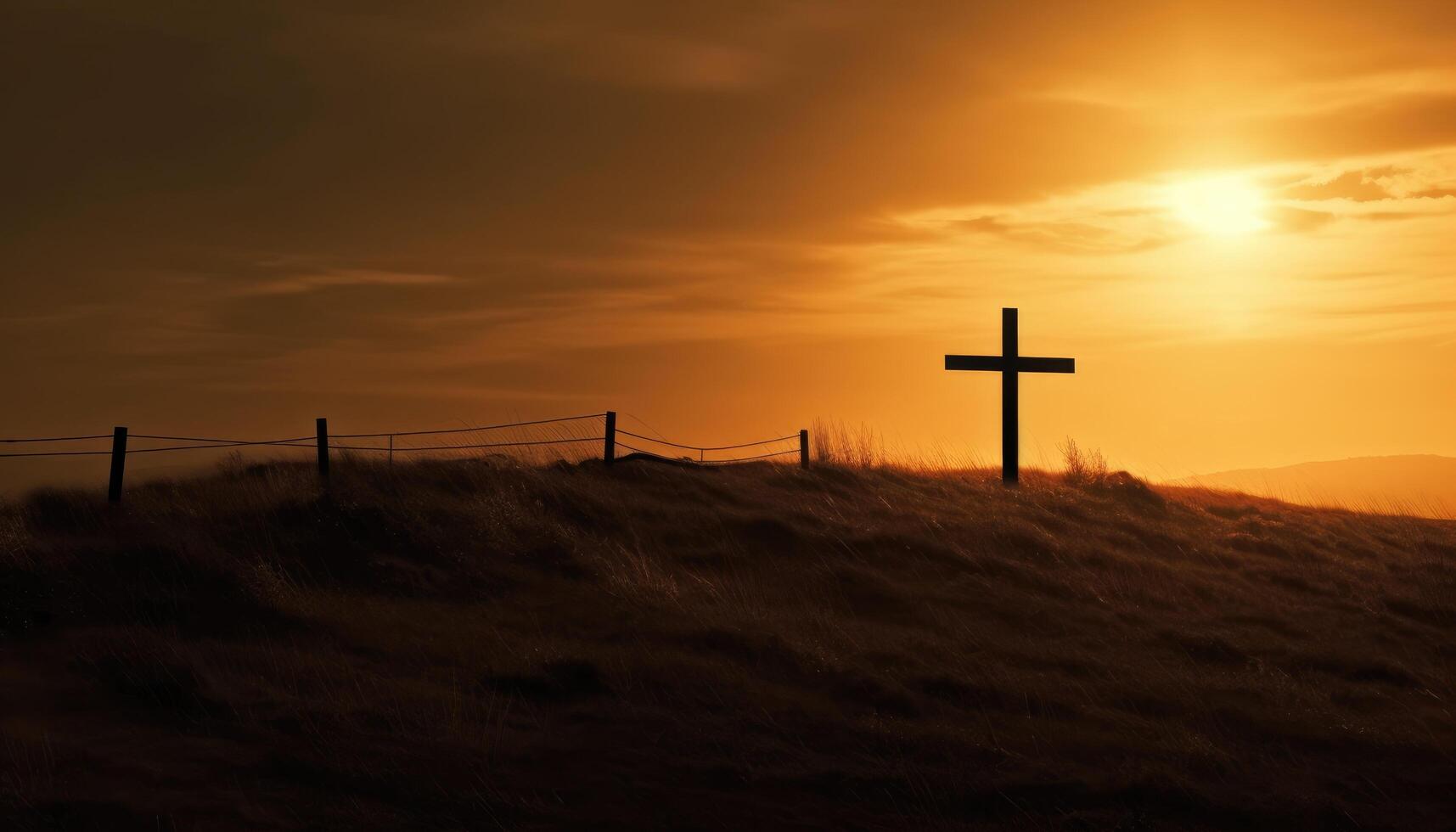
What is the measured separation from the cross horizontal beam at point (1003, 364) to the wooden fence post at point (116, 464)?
15291 millimetres

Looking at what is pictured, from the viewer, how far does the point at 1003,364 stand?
24859mm

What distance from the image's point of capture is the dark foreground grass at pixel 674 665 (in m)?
8.35

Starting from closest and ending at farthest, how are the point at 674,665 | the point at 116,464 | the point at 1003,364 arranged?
the point at 674,665
the point at 116,464
the point at 1003,364

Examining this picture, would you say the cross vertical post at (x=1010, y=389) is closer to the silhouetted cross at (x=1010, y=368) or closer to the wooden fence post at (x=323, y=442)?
the silhouetted cross at (x=1010, y=368)

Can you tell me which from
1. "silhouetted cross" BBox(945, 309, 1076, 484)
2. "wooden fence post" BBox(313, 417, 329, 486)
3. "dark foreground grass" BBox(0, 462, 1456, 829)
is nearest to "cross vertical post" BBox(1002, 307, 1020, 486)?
"silhouetted cross" BBox(945, 309, 1076, 484)

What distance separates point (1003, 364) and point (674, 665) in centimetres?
1584

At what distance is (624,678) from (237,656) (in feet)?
12.1

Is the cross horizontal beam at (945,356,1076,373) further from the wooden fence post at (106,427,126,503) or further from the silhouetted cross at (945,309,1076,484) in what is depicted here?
the wooden fence post at (106,427,126,503)

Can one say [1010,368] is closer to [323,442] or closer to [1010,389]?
[1010,389]

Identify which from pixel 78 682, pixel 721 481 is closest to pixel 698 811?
pixel 78 682

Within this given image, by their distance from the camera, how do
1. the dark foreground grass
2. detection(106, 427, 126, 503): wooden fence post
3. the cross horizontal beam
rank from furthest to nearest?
the cross horizontal beam, detection(106, 427, 126, 503): wooden fence post, the dark foreground grass

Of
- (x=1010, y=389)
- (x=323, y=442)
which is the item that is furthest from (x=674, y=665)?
(x=1010, y=389)

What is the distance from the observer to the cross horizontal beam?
80.7 ft

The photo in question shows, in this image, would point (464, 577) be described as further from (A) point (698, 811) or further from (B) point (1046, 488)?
(B) point (1046, 488)
